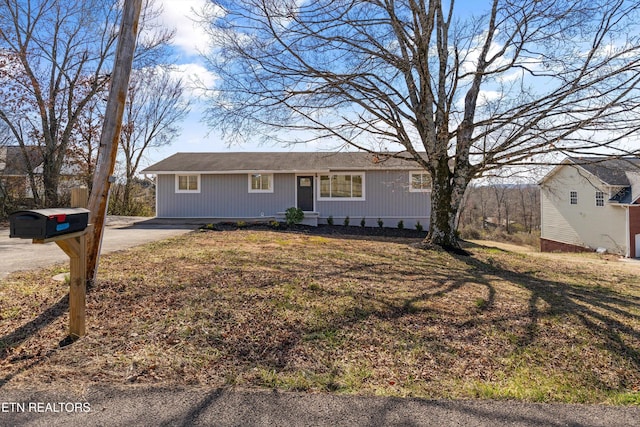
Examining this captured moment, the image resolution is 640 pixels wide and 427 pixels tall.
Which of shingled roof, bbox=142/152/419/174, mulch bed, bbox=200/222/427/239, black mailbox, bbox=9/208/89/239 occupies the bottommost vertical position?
mulch bed, bbox=200/222/427/239

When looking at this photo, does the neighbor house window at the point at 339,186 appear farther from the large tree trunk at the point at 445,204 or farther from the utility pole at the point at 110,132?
the utility pole at the point at 110,132

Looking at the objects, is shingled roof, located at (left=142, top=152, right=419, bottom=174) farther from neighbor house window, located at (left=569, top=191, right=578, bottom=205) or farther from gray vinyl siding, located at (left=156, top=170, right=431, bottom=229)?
neighbor house window, located at (left=569, top=191, right=578, bottom=205)

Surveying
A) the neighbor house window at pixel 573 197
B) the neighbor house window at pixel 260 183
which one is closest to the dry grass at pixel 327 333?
the neighbor house window at pixel 260 183

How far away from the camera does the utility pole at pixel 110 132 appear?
434 centimetres

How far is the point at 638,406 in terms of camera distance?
2508 millimetres

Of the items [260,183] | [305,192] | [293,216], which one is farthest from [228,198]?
[293,216]

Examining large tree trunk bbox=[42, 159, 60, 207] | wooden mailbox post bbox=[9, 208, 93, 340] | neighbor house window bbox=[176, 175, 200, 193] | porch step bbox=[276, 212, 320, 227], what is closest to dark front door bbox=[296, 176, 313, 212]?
porch step bbox=[276, 212, 320, 227]

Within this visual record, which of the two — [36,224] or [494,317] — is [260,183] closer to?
[494,317]

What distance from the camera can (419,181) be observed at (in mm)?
15789

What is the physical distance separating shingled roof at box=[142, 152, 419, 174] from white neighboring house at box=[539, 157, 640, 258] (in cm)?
859

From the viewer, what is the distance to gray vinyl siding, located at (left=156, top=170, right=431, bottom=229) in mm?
16172

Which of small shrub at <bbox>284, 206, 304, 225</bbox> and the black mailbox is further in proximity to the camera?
small shrub at <bbox>284, 206, 304, 225</bbox>

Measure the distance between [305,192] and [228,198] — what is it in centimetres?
341

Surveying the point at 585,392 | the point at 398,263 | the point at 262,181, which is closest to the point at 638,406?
the point at 585,392
